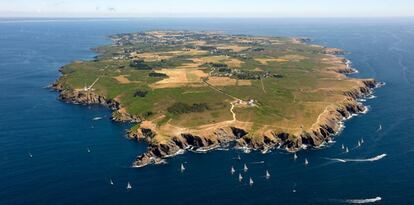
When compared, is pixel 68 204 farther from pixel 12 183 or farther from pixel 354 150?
pixel 354 150

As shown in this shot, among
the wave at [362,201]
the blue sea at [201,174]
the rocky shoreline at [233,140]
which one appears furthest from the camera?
the rocky shoreline at [233,140]

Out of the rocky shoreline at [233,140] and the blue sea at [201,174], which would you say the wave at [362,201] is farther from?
the rocky shoreline at [233,140]

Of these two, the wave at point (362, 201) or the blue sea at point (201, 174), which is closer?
the wave at point (362, 201)

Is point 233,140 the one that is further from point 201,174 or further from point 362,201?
point 362,201

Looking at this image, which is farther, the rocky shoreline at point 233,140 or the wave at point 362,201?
the rocky shoreline at point 233,140

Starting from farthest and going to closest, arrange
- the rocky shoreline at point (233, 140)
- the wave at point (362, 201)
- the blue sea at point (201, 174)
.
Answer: the rocky shoreline at point (233, 140) < the blue sea at point (201, 174) < the wave at point (362, 201)

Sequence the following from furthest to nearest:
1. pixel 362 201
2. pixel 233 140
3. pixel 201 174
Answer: pixel 233 140 < pixel 201 174 < pixel 362 201

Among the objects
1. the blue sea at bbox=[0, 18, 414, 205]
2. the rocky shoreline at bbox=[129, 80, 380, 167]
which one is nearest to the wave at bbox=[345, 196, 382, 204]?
the blue sea at bbox=[0, 18, 414, 205]

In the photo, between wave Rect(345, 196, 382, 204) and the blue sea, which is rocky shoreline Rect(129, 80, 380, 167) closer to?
the blue sea

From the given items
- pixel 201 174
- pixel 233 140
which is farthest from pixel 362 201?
pixel 233 140

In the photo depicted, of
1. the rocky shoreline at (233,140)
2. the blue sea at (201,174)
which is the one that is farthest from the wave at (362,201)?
the rocky shoreline at (233,140)

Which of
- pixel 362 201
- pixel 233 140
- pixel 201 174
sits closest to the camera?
pixel 362 201
